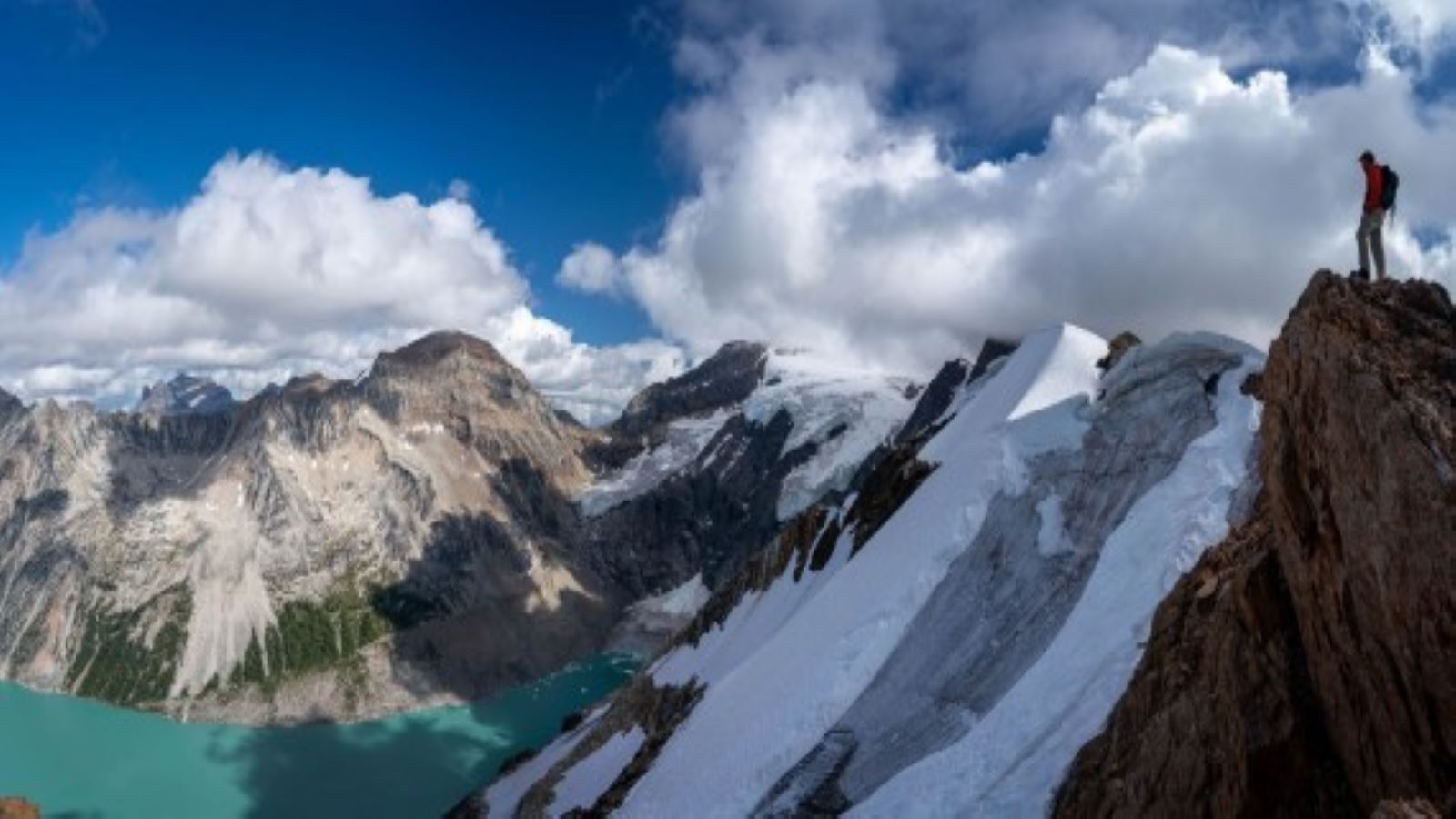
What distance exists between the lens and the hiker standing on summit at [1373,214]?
22391 mm

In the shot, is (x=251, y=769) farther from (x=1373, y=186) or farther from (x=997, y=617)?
(x=1373, y=186)

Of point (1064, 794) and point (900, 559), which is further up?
point (900, 559)

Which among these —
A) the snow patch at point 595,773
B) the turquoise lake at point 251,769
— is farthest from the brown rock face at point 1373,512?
the turquoise lake at point 251,769

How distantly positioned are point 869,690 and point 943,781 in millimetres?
9952

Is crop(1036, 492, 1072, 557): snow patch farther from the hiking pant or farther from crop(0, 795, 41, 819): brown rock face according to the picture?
crop(0, 795, 41, 819): brown rock face

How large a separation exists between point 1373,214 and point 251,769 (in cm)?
18685

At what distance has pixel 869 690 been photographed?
40.2 meters

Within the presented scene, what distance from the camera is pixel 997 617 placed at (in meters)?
40.1

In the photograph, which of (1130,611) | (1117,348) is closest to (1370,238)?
(1130,611)

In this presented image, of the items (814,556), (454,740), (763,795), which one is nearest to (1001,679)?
(763,795)

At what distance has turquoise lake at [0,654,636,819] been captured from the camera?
150m

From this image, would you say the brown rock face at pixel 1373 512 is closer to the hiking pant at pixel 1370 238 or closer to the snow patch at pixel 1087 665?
the hiking pant at pixel 1370 238

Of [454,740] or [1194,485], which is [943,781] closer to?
[1194,485]

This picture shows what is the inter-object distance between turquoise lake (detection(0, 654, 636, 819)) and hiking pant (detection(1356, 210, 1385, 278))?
470 ft
